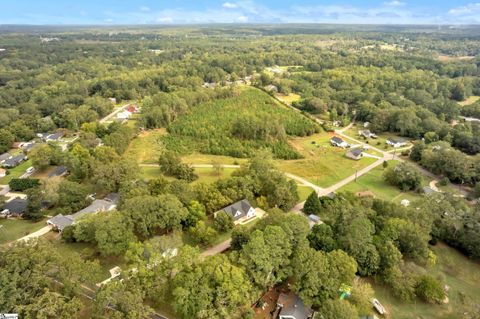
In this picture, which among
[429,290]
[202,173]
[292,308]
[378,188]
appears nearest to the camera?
[292,308]

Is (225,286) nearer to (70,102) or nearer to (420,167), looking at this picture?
(420,167)

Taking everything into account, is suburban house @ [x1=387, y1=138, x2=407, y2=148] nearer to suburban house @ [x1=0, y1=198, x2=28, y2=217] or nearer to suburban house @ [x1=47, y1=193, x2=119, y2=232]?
suburban house @ [x1=47, y1=193, x2=119, y2=232]

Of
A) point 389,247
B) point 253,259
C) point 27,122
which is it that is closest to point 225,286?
point 253,259

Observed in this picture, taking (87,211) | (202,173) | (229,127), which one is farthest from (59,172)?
(229,127)

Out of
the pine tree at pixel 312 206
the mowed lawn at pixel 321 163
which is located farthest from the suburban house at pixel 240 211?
A: the mowed lawn at pixel 321 163

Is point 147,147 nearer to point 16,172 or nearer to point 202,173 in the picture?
point 202,173

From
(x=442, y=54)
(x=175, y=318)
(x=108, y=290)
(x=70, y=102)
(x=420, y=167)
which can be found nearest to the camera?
(x=108, y=290)
